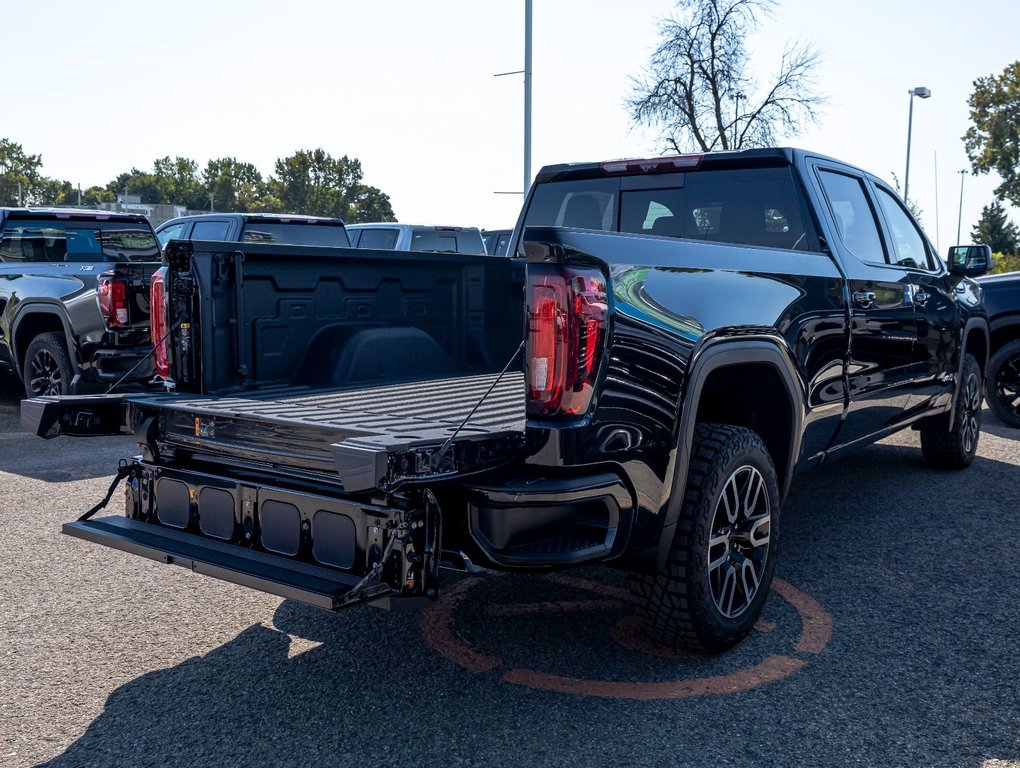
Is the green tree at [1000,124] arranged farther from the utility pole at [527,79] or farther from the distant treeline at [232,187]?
the distant treeline at [232,187]

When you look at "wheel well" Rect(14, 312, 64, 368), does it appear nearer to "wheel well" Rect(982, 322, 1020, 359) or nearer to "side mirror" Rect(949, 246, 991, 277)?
"side mirror" Rect(949, 246, 991, 277)

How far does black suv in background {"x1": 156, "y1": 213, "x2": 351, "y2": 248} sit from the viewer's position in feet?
37.8

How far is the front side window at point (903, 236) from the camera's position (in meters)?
5.79

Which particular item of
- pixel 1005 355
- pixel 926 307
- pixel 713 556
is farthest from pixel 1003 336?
pixel 713 556

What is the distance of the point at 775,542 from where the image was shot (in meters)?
4.04

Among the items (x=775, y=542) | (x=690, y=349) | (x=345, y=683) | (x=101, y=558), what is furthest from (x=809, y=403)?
(x=101, y=558)

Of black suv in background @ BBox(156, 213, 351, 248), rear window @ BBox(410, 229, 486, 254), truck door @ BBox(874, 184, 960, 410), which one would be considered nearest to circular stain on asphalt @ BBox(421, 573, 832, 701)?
truck door @ BBox(874, 184, 960, 410)

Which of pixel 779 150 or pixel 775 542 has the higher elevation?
pixel 779 150

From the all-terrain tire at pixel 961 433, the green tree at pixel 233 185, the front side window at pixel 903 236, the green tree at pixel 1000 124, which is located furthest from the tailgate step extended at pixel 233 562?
the green tree at pixel 233 185

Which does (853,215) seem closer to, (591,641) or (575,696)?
(591,641)

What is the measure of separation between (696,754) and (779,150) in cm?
295

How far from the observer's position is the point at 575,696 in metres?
3.44

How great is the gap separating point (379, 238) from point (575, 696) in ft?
44.5

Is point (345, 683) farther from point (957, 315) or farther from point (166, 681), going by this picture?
point (957, 315)
